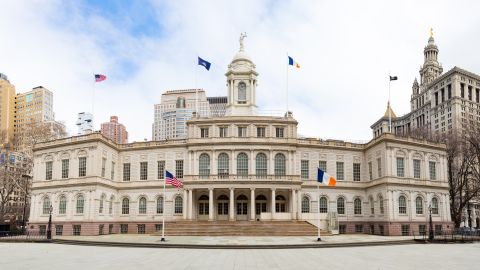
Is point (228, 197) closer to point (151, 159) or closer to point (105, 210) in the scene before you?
point (151, 159)

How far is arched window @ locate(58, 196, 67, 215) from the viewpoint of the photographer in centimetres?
5069

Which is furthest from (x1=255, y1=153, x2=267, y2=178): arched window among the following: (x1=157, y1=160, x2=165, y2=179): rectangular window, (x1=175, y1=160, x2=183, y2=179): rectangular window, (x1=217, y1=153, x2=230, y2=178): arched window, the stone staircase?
(x1=157, y1=160, x2=165, y2=179): rectangular window

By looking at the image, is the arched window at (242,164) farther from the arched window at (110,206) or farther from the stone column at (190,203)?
the arched window at (110,206)

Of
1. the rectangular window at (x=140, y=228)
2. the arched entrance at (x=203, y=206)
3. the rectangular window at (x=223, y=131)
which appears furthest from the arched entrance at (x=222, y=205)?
the rectangular window at (x=140, y=228)

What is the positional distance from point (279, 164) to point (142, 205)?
58.2 feet

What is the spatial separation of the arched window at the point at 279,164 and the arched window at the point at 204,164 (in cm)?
826

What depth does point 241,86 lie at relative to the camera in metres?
59.3

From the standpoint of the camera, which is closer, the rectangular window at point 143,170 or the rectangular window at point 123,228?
the rectangular window at point 123,228

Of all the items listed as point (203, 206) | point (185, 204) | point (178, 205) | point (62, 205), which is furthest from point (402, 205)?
point (62, 205)

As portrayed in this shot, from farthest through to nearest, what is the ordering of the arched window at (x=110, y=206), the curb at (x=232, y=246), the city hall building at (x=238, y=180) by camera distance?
the arched window at (x=110, y=206) → the city hall building at (x=238, y=180) → the curb at (x=232, y=246)

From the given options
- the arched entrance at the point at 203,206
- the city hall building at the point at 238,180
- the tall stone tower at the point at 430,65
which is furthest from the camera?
the tall stone tower at the point at 430,65

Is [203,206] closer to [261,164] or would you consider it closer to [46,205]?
[261,164]

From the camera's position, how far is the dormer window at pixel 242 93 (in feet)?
194

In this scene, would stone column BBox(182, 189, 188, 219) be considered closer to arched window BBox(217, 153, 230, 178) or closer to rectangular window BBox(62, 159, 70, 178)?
arched window BBox(217, 153, 230, 178)
